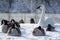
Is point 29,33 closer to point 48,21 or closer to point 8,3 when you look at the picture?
point 48,21

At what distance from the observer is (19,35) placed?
2.69 meters

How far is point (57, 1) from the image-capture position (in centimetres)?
671

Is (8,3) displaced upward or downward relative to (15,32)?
upward

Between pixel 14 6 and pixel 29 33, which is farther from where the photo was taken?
pixel 14 6

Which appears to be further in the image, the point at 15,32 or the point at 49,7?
the point at 49,7

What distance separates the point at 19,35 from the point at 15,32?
0.06 m

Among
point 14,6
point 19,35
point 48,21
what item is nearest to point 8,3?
point 14,6

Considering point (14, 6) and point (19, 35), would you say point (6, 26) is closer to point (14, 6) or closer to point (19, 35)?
point (19, 35)

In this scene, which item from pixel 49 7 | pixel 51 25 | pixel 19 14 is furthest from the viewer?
pixel 49 7

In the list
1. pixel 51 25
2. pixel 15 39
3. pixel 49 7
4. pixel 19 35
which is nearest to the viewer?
pixel 15 39

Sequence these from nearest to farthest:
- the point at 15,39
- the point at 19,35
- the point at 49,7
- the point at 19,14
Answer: the point at 15,39 < the point at 19,35 < the point at 19,14 < the point at 49,7

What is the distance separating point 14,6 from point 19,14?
1.83 ft

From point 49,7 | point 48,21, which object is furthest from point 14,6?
point 48,21

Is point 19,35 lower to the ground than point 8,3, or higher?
lower
